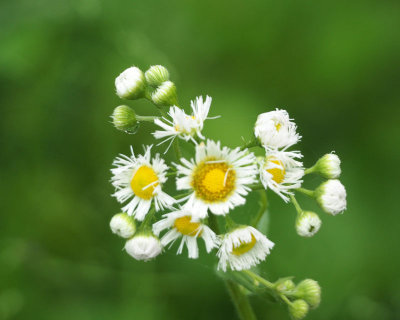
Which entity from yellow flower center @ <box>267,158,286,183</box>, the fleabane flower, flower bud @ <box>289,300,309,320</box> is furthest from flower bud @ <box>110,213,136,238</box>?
flower bud @ <box>289,300,309,320</box>

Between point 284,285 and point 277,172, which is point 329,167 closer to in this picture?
point 277,172

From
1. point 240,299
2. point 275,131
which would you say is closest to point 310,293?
point 240,299

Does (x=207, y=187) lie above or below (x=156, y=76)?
below

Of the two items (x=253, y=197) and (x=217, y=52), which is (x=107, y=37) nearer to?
(x=217, y=52)

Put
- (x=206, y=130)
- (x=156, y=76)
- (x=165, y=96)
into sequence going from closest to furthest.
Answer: (x=165, y=96) < (x=156, y=76) < (x=206, y=130)

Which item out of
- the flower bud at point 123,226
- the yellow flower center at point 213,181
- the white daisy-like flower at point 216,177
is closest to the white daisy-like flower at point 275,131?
the white daisy-like flower at point 216,177

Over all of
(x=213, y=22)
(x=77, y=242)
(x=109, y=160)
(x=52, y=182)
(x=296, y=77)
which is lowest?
(x=77, y=242)

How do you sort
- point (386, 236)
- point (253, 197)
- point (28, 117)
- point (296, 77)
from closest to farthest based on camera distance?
point (253, 197) < point (386, 236) < point (28, 117) < point (296, 77)

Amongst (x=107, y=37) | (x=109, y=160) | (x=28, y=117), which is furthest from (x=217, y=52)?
(x=28, y=117)
